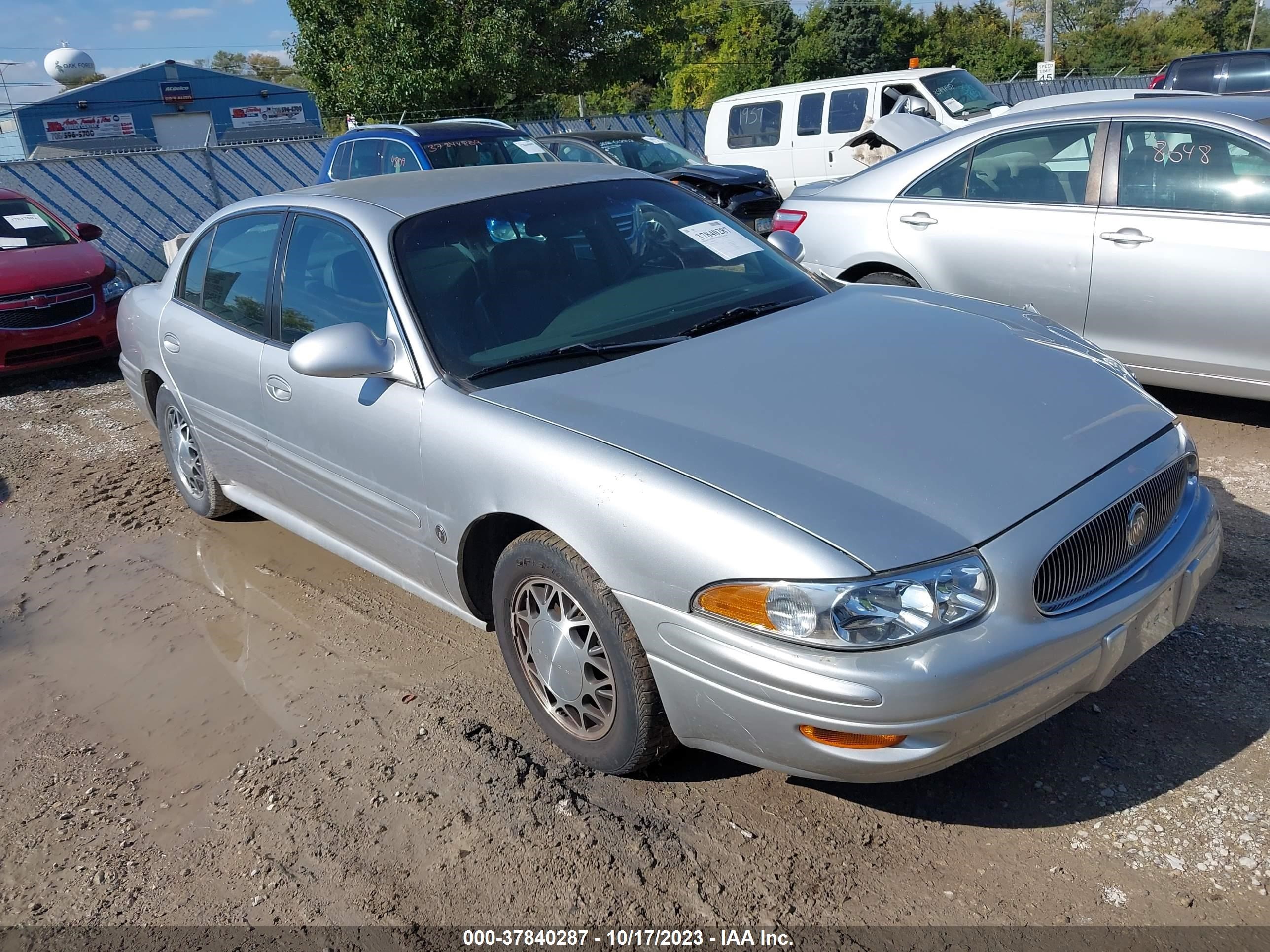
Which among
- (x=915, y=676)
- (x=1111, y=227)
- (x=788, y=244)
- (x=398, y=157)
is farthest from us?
(x=398, y=157)

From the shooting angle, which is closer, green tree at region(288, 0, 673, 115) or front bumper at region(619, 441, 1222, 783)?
front bumper at region(619, 441, 1222, 783)

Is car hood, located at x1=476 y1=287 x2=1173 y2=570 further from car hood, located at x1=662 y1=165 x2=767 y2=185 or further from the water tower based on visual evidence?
the water tower

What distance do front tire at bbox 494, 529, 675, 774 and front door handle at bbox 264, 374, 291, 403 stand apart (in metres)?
1.31

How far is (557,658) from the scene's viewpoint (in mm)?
2938

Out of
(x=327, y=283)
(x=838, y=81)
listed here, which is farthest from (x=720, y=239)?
(x=838, y=81)

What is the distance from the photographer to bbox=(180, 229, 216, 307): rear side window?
467 cm

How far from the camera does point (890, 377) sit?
9.86 feet

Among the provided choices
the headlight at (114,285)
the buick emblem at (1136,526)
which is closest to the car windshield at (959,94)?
the headlight at (114,285)

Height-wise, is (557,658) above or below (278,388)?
below

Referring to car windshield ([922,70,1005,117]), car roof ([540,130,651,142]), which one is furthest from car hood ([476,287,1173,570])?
car windshield ([922,70,1005,117])

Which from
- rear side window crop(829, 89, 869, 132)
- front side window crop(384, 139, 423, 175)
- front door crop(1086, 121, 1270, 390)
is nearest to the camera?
front door crop(1086, 121, 1270, 390)

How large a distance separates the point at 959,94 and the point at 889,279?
371 inches

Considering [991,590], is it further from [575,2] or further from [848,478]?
[575,2]

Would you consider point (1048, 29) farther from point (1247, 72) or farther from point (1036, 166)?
point (1036, 166)
